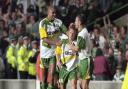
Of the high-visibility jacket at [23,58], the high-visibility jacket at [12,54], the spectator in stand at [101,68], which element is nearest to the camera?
the spectator in stand at [101,68]

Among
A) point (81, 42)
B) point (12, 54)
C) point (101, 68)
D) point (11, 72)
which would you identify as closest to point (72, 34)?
point (81, 42)

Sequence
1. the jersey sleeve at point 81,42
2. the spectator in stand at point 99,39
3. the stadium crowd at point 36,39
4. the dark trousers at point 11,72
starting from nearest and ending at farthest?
the jersey sleeve at point 81,42 → the stadium crowd at point 36,39 → the dark trousers at point 11,72 → the spectator in stand at point 99,39

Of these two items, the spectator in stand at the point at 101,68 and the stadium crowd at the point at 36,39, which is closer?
the spectator in stand at the point at 101,68

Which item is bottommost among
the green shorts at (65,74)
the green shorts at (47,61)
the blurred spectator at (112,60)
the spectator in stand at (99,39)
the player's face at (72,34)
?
the green shorts at (65,74)

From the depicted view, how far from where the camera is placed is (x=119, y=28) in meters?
23.5

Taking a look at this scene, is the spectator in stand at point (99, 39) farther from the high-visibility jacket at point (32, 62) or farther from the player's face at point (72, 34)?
the player's face at point (72, 34)

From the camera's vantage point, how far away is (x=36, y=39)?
2253 centimetres

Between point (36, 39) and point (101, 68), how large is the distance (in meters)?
3.90

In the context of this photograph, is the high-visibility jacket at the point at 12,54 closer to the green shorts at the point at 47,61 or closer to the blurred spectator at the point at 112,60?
the blurred spectator at the point at 112,60

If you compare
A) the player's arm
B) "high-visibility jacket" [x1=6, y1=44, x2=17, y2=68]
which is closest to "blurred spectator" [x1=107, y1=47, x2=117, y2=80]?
"high-visibility jacket" [x1=6, y1=44, x2=17, y2=68]

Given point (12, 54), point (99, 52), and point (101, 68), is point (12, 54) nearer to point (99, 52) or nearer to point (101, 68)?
point (99, 52)

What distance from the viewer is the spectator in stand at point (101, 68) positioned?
760 inches

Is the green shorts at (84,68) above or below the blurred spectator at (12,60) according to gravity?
below

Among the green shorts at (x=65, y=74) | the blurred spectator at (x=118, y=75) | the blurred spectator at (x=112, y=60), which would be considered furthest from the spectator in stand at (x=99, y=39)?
the green shorts at (x=65, y=74)
